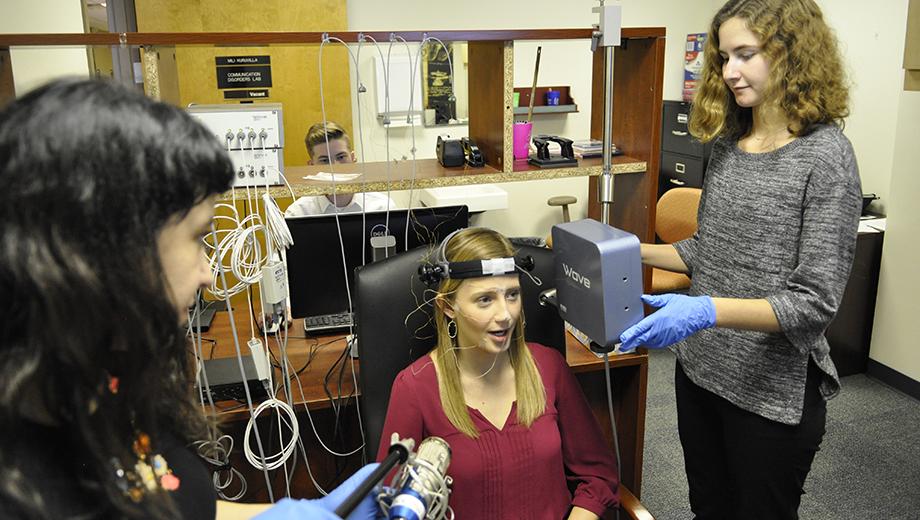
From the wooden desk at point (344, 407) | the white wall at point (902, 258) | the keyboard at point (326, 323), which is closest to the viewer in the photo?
the wooden desk at point (344, 407)

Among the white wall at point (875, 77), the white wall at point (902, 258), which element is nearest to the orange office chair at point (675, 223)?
the white wall at point (902, 258)

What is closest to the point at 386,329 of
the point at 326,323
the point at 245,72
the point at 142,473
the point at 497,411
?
the point at 497,411

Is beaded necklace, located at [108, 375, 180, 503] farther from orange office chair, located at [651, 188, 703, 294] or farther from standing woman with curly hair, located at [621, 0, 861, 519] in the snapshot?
orange office chair, located at [651, 188, 703, 294]

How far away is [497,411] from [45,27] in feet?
8.91

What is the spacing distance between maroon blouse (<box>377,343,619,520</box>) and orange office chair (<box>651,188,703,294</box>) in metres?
A: 1.75

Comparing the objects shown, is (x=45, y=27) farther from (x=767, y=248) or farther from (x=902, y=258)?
(x=902, y=258)

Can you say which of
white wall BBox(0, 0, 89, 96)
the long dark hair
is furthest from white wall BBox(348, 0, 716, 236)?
the long dark hair

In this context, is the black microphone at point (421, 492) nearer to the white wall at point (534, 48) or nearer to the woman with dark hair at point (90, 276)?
the woman with dark hair at point (90, 276)

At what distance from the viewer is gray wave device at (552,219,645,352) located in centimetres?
138

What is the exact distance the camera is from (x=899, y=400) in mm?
3230

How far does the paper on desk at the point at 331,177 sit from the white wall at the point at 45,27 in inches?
47.3

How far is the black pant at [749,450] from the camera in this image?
5.05 ft

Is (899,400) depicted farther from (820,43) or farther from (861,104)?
(820,43)

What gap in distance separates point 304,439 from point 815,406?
1334 mm
